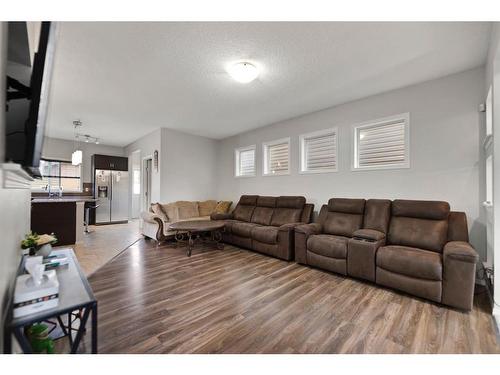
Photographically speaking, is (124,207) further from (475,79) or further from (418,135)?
(475,79)

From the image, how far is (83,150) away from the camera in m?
7.03

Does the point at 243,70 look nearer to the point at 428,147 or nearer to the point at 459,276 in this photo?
the point at 428,147

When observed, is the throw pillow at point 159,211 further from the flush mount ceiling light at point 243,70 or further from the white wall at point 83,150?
the white wall at point 83,150

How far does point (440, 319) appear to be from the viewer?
1.95 m

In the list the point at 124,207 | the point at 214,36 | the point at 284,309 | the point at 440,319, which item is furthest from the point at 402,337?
the point at 124,207

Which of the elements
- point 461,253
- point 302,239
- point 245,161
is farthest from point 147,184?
point 461,253

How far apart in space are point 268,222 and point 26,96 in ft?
12.6

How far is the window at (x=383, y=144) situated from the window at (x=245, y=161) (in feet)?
8.42

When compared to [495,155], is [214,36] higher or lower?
higher

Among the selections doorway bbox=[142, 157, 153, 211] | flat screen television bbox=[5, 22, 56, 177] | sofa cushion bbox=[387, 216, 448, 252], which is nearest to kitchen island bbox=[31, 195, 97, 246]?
doorway bbox=[142, 157, 153, 211]

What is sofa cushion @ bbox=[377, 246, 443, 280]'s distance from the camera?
7.20 feet

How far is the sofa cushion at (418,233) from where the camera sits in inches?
102

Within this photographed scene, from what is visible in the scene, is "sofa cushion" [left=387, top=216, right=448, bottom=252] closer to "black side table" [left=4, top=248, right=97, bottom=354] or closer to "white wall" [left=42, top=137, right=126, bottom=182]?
"black side table" [left=4, top=248, right=97, bottom=354]
